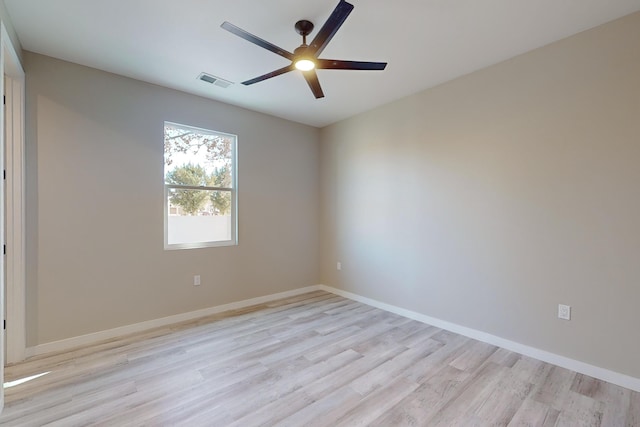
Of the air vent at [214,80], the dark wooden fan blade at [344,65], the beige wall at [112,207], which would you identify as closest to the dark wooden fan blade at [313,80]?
the dark wooden fan blade at [344,65]

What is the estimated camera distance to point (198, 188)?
3625 millimetres

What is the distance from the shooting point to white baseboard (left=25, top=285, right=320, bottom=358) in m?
2.67

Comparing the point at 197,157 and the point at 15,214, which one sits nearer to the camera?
the point at 15,214

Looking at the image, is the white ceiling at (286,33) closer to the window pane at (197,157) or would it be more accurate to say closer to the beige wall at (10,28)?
the beige wall at (10,28)

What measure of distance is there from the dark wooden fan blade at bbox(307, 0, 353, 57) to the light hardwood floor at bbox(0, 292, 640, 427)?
2404mm

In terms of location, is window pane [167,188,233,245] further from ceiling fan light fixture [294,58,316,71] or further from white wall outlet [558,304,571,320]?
white wall outlet [558,304,571,320]

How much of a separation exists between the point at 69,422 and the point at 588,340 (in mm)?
3698

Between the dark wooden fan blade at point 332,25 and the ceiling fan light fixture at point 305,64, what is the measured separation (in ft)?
0.27

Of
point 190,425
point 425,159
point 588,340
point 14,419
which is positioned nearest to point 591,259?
point 588,340

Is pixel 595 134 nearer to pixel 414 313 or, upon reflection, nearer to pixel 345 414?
pixel 414 313

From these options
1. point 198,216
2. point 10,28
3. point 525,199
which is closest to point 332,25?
point 525,199

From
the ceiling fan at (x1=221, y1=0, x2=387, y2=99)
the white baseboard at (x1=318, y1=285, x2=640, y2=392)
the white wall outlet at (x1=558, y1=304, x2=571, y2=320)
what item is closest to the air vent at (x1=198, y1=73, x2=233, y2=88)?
the ceiling fan at (x1=221, y1=0, x2=387, y2=99)

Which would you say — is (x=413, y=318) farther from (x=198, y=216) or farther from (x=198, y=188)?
(x=198, y=188)

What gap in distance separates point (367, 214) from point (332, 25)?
104 inches
